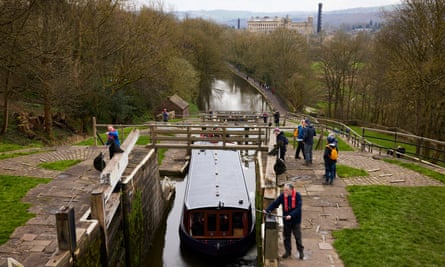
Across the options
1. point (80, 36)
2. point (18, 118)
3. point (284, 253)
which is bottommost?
point (284, 253)

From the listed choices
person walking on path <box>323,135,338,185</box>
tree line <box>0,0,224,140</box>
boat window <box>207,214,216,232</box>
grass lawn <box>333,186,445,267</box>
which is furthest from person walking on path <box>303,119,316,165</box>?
tree line <box>0,0,224,140</box>

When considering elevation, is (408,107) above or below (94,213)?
above

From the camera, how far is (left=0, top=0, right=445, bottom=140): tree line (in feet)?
64.0

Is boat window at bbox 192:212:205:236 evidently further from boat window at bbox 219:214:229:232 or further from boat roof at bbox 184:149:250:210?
boat window at bbox 219:214:229:232

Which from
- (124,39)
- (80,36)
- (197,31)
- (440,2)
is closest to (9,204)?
(80,36)

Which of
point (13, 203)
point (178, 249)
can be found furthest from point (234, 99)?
point (13, 203)

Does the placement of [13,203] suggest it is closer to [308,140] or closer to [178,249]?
[178,249]

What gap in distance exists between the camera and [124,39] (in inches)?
1131

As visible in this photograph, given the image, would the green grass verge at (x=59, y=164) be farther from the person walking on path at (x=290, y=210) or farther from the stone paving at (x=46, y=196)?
the person walking on path at (x=290, y=210)

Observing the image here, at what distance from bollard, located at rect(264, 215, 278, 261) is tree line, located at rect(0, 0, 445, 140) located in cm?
1069

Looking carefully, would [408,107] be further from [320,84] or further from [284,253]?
[320,84]

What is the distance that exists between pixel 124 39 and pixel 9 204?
64.7ft

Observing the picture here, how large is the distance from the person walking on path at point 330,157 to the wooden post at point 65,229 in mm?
7429

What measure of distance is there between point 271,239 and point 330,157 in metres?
5.05
